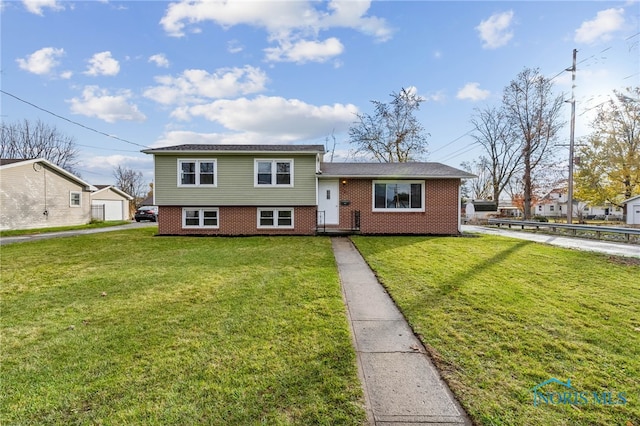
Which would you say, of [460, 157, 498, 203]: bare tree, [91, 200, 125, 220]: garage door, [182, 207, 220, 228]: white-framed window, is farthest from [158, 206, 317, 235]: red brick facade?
[460, 157, 498, 203]: bare tree

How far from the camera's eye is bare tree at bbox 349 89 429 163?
94.1 ft

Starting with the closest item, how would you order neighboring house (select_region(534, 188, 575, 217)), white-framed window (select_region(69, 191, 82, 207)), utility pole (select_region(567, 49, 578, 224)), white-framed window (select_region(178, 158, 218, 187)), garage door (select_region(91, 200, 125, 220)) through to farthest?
white-framed window (select_region(178, 158, 218, 187)) → utility pole (select_region(567, 49, 578, 224)) → white-framed window (select_region(69, 191, 82, 207)) → garage door (select_region(91, 200, 125, 220)) → neighboring house (select_region(534, 188, 575, 217))

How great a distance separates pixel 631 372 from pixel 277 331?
3.50m

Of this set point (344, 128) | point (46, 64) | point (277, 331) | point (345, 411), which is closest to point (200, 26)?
point (46, 64)

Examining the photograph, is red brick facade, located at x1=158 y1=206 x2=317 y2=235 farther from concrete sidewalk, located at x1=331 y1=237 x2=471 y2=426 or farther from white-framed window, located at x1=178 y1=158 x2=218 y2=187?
concrete sidewalk, located at x1=331 y1=237 x2=471 y2=426

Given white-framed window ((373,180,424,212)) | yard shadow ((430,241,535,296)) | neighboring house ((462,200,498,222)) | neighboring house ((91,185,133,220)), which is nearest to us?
yard shadow ((430,241,535,296))

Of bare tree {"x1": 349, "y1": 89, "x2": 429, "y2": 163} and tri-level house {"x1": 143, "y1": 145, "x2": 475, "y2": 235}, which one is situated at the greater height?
bare tree {"x1": 349, "y1": 89, "x2": 429, "y2": 163}

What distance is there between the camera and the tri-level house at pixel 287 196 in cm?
1434

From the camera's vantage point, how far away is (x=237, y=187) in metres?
14.4

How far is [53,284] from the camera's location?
583cm

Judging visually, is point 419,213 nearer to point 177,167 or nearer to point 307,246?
point 307,246

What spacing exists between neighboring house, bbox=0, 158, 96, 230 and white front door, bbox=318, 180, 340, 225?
55.3ft

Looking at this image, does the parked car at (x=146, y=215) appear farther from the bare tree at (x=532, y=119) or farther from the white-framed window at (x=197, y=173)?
the bare tree at (x=532, y=119)

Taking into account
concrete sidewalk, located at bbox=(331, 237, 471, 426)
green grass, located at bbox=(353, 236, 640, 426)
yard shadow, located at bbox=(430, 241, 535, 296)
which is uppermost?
yard shadow, located at bbox=(430, 241, 535, 296)
